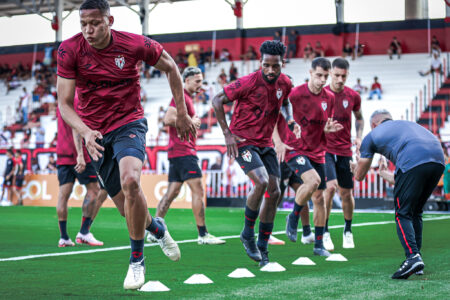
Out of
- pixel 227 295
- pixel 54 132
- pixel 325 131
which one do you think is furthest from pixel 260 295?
pixel 54 132

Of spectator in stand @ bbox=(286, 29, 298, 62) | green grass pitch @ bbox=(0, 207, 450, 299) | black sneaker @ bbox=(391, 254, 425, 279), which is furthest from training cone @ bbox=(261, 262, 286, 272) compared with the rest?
spectator in stand @ bbox=(286, 29, 298, 62)

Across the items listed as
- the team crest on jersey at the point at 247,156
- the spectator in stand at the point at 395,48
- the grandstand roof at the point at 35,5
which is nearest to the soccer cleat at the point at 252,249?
the team crest on jersey at the point at 247,156

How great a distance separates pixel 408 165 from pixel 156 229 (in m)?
2.51

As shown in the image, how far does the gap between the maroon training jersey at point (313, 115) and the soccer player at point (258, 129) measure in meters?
1.49

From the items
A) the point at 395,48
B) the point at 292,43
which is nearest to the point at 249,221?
the point at 395,48

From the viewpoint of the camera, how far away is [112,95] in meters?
6.05

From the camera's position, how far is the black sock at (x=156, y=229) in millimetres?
6191

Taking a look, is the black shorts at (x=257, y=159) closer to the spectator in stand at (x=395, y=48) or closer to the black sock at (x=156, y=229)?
the black sock at (x=156, y=229)

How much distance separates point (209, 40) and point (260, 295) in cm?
3668

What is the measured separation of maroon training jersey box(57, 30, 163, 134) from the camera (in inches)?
235

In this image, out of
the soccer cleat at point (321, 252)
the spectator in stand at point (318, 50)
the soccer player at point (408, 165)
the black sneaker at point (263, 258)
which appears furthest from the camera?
the spectator in stand at point (318, 50)

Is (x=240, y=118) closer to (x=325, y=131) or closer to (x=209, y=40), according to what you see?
(x=325, y=131)

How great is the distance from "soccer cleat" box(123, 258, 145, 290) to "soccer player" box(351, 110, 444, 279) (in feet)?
8.28

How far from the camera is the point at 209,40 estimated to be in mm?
41281
